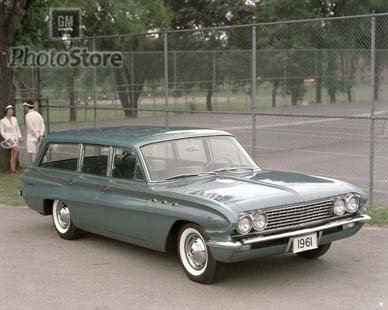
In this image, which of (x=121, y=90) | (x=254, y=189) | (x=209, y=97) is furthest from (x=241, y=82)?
(x=254, y=189)

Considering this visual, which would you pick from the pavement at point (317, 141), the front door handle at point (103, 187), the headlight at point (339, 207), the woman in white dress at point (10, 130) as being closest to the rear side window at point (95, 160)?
the front door handle at point (103, 187)

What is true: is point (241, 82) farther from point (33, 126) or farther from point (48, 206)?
point (48, 206)

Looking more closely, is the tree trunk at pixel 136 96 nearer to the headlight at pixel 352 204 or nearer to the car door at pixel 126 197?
the car door at pixel 126 197

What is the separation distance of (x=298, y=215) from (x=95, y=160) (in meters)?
2.69

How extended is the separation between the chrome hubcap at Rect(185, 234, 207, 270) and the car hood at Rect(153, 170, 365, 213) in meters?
0.41

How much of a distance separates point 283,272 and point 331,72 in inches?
853

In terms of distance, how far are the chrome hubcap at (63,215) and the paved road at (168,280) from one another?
26 centimetres

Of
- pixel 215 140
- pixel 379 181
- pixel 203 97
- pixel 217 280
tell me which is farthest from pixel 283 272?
pixel 203 97

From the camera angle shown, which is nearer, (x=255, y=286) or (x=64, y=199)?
(x=255, y=286)

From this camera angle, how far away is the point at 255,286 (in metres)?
5.59

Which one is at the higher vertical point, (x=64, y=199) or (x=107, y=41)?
(x=107, y=41)

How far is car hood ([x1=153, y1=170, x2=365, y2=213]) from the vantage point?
544 cm

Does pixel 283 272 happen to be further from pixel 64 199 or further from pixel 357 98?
pixel 357 98

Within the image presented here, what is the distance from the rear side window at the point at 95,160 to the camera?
6.95 metres
